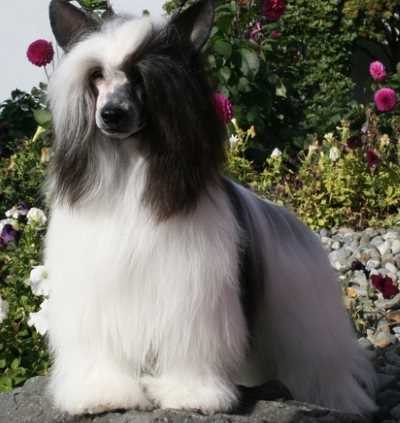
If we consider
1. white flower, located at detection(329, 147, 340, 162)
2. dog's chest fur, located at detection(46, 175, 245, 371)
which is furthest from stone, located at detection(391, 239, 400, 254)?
dog's chest fur, located at detection(46, 175, 245, 371)

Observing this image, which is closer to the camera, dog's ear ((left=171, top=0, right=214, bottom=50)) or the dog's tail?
dog's ear ((left=171, top=0, right=214, bottom=50))

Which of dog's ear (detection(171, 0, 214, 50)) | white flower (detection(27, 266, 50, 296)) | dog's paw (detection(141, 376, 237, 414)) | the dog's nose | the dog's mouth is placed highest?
dog's ear (detection(171, 0, 214, 50))

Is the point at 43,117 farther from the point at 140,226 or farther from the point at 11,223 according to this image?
the point at 140,226

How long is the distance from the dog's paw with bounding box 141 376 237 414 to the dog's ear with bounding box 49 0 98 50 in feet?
4.18

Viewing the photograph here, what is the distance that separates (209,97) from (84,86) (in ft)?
1.46

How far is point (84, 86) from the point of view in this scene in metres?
2.79

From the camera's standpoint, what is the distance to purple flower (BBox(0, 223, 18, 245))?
4488 mm

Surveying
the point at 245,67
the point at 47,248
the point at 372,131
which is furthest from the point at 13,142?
the point at 47,248

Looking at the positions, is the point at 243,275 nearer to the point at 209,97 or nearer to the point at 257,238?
the point at 257,238

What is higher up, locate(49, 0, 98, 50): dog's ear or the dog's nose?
locate(49, 0, 98, 50): dog's ear

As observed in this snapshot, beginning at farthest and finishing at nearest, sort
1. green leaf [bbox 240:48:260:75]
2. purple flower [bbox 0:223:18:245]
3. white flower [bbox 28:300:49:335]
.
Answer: green leaf [bbox 240:48:260:75]
purple flower [bbox 0:223:18:245]
white flower [bbox 28:300:49:335]

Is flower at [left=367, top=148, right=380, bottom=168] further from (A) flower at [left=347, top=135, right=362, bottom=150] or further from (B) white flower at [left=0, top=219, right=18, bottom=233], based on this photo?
(B) white flower at [left=0, top=219, right=18, bottom=233]

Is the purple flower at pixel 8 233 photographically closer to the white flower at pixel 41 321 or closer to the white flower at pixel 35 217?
the white flower at pixel 35 217

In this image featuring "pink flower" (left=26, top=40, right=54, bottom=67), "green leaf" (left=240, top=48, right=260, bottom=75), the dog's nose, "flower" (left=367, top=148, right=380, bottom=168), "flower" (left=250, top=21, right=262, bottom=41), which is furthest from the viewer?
"flower" (left=250, top=21, right=262, bottom=41)
